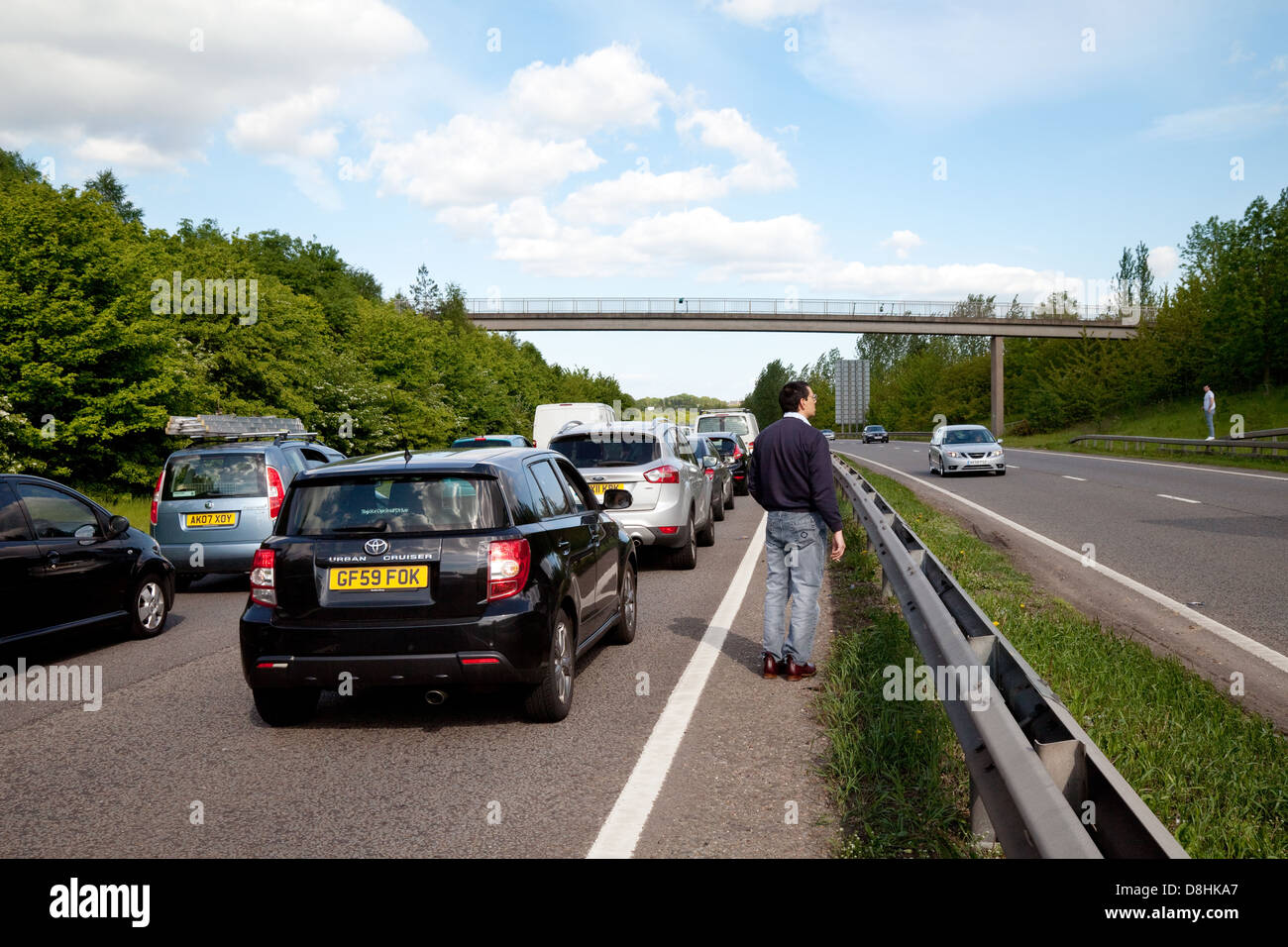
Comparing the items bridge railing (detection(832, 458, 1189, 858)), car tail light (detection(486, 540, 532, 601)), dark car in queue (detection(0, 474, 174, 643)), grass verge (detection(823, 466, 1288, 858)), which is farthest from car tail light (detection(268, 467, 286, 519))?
bridge railing (detection(832, 458, 1189, 858))

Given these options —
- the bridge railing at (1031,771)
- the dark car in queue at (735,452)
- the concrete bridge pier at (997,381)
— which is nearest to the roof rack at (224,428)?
the dark car in queue at (735,452)

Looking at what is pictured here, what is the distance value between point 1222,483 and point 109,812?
21948 millimetres

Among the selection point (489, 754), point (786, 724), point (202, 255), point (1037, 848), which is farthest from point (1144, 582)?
point (202, 255)

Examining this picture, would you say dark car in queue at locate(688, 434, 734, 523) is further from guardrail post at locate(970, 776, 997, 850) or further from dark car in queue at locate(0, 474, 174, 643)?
guardrail post at locate(970, 776, 997, 850)

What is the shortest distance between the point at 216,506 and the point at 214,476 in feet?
1.35

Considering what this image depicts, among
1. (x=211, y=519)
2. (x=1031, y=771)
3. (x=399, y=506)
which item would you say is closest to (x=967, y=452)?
(x=211, y=519)

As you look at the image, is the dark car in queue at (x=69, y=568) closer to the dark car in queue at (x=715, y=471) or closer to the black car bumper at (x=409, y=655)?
the black car bumper at (x=409, y=655)

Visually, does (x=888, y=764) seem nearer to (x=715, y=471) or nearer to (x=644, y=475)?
(x=644, y=475)

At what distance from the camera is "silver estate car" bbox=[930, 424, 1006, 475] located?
27.6 metres

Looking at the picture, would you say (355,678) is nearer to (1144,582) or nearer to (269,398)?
(1144,582)

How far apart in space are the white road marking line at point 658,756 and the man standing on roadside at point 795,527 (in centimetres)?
59

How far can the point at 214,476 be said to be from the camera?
12.1 metres

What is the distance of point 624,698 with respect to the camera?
6.38m
